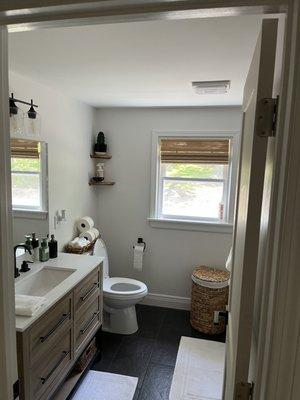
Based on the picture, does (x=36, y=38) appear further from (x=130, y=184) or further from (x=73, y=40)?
(x=130, y=184)

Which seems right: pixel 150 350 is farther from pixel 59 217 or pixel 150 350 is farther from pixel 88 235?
pixel 59 217

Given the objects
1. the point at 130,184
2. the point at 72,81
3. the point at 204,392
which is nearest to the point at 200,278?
the point at 204,392

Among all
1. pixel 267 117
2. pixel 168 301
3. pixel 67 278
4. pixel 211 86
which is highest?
pixel 211 86

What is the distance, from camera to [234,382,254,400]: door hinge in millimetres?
796

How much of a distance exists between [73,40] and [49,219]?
1.55 m

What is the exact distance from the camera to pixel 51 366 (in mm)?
1746

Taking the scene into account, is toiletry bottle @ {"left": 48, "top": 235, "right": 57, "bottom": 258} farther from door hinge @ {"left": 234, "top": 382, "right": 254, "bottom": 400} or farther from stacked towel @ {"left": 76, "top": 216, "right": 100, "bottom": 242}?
door hinge @ {"left": 234, "top": 382, "right": 254, "bottom": 400}

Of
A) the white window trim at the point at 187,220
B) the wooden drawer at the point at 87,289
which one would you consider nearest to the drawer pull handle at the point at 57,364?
the wooden drawer at the point at 87,289

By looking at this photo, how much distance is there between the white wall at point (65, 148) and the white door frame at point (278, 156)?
4.99 ft

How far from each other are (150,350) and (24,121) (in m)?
2.25

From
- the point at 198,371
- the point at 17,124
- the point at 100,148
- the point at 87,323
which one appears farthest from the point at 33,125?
the point at 198,371

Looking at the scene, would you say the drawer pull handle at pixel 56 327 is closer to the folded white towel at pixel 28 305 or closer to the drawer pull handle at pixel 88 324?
the folded white towel at pixel 28 305

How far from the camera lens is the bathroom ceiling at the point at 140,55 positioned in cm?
135

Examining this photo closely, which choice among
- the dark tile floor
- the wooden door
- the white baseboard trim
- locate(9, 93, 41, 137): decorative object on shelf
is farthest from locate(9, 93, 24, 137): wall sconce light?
the white baseboard trim
